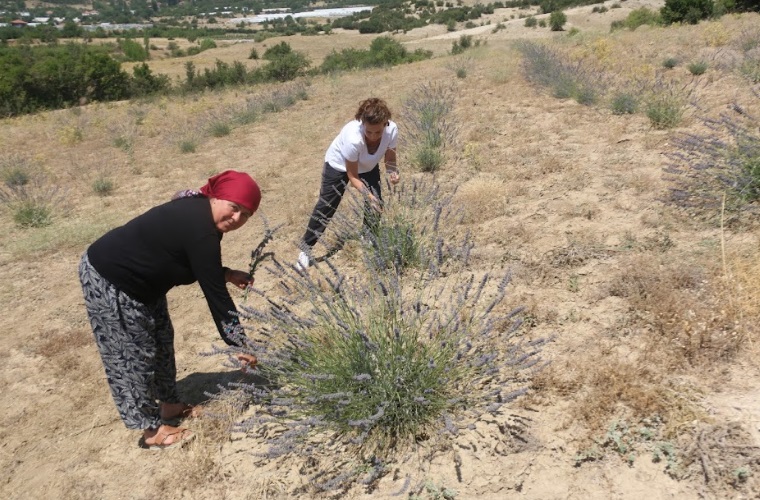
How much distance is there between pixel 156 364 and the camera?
256cm

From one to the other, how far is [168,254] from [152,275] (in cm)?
14

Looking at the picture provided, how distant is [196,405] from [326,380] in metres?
1.10

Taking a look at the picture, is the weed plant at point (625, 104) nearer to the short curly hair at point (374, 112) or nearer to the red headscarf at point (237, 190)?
the short curly hair at point (374, 112)

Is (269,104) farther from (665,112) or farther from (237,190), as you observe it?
(237,190)

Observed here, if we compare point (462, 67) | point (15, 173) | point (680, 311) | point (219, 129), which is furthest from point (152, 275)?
point (462, 67)

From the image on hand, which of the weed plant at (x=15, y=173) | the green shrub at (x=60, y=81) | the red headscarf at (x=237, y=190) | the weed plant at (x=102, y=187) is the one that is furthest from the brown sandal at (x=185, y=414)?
the green shrub at (x=60, y=81)

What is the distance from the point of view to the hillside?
1904 mm

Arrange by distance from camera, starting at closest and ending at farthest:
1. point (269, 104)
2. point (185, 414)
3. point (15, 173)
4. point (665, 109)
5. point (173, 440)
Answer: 1. point (173, 440)
2. point (185, 414)
3. point (665, 109)
4. point (15, 173)
5. point (269, 104)

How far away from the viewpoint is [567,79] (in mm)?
8172

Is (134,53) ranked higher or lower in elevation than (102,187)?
higher

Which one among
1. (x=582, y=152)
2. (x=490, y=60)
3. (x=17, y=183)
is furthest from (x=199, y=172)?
(x=490, y=60)

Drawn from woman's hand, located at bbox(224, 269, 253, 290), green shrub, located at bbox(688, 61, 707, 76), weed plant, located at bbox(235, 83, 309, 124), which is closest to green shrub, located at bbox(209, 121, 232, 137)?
weed plant, located at bbox(235, 83, 309, 124)

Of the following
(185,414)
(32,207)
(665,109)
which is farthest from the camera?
(32,207)

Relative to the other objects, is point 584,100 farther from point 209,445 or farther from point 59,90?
point 59,90
